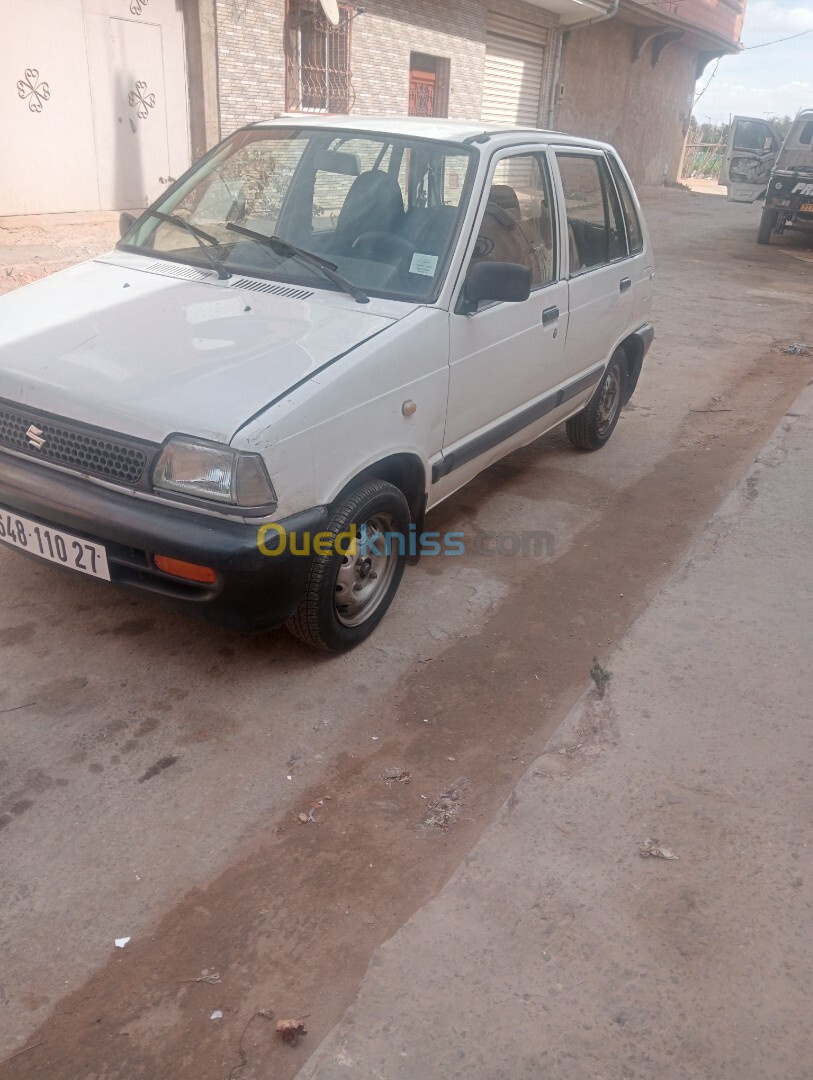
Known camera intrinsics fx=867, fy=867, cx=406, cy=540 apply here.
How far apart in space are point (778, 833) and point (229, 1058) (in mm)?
1669

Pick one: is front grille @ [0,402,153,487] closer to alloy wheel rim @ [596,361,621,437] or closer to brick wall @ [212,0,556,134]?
alloy wheel rim @ [596,361,621,437]

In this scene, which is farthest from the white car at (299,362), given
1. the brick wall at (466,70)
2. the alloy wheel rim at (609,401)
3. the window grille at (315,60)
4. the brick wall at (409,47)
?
the brick wall at (409,47)

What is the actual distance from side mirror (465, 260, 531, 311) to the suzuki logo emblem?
5.52 ft

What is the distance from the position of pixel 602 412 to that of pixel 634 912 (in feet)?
12.9

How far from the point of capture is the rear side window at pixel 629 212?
16.8 ft

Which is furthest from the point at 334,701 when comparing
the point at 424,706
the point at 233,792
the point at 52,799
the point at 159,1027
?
the point at 159,1027

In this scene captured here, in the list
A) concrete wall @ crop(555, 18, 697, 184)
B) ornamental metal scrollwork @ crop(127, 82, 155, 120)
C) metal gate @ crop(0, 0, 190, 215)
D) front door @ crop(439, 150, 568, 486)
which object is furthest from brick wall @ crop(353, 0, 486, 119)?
front door @ crop(439, 150, 568, 486)

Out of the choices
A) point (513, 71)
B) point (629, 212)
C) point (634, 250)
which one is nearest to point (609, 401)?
point (634, 250)

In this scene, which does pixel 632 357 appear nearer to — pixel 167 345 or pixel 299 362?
pixel 299 362

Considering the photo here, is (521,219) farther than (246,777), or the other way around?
(521,219)

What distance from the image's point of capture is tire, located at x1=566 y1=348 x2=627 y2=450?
5.46 m

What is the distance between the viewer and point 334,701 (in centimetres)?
312

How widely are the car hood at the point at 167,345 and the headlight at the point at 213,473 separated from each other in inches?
2.0

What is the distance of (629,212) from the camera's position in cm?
528
